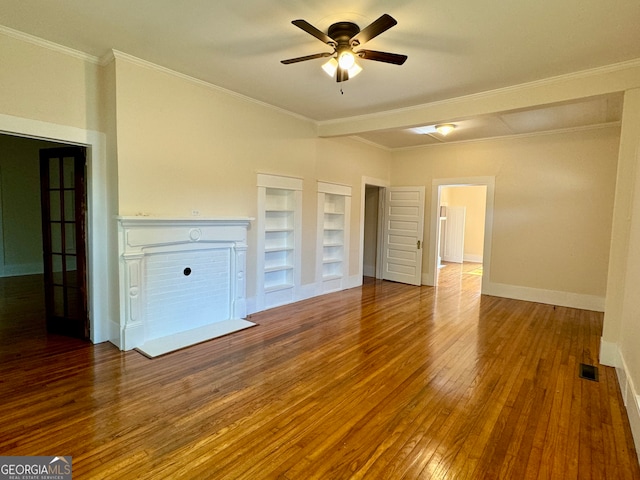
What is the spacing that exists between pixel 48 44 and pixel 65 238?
1946 mm

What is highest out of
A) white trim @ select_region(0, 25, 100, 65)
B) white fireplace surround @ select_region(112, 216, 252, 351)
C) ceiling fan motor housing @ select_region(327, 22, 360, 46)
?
white trim @ select_region(0, 25, 100, 65)

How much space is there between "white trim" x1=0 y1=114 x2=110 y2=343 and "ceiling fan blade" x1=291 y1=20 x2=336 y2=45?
251 centimetres

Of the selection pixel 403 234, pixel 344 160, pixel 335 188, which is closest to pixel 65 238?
pixel 335 188

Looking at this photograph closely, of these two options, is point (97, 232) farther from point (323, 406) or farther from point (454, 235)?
point (454, 235)

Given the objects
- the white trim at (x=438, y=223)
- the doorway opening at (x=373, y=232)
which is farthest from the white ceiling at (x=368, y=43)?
the doorway opening at (x=373, y=232)

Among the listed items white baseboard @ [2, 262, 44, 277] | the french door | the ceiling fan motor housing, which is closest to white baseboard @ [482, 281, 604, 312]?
the ceiling fan motor housing

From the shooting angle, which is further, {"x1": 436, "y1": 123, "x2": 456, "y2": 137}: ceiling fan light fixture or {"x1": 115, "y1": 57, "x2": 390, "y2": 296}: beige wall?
{"x1": 436, "y1": 123, "x2": 456, "y2": 137}: ceiling fan light fixture

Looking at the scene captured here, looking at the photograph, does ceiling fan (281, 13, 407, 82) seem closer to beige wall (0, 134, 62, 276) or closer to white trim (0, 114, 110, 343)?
white trim (0, 114, 110, 343)

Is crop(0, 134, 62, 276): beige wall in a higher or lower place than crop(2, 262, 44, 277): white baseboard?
higher

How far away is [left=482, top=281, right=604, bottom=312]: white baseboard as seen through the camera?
534 centimetres

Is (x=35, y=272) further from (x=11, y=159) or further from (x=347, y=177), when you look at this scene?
(x=347, y=177)

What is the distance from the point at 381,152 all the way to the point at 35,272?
8.06 meters

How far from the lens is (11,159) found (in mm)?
6852

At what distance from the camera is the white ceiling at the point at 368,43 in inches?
97.6
